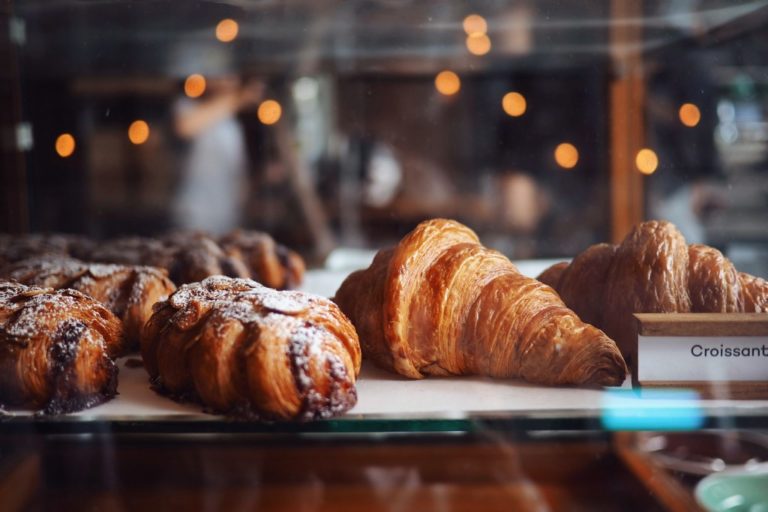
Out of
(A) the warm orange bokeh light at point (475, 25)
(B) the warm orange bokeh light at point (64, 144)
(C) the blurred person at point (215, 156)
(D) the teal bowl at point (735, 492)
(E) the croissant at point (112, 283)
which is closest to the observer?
(D) the teal bowl at point (735, 492)

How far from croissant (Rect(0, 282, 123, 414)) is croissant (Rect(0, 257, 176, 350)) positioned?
0.73 feet

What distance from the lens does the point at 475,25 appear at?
60.1 inches

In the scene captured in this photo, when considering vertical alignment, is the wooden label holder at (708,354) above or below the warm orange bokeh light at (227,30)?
below

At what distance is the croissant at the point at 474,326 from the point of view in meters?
0.97

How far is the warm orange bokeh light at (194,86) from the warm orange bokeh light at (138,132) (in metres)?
0.17

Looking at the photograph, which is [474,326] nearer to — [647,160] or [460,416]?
[460,416]

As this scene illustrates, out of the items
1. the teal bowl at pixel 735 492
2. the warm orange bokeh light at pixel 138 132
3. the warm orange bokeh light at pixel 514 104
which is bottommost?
the teal bowl at pixel 735 492

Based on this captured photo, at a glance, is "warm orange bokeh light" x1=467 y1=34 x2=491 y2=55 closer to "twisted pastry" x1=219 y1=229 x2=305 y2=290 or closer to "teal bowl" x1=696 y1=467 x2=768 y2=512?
"twisted pastry" x1=219 y1=229 x2=305 y2=290

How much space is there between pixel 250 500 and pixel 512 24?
3.60ft

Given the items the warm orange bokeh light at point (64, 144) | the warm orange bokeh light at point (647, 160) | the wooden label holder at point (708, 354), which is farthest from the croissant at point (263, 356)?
the warm orange bokeh light at point (64, 144)

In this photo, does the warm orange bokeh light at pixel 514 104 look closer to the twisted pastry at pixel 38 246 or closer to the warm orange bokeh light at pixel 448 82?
the warm orange bokeh light at pixel 448 82

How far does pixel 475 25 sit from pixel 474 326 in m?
0.80

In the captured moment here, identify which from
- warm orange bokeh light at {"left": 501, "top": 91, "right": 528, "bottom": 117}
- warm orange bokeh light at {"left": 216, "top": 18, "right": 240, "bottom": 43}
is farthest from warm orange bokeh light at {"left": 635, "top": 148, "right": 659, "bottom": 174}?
warm orange bokeh light at {"left": 216, "top": 18, "right": 240, "bottom": 43}

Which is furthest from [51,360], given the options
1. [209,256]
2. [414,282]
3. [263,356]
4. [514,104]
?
[514,104]
